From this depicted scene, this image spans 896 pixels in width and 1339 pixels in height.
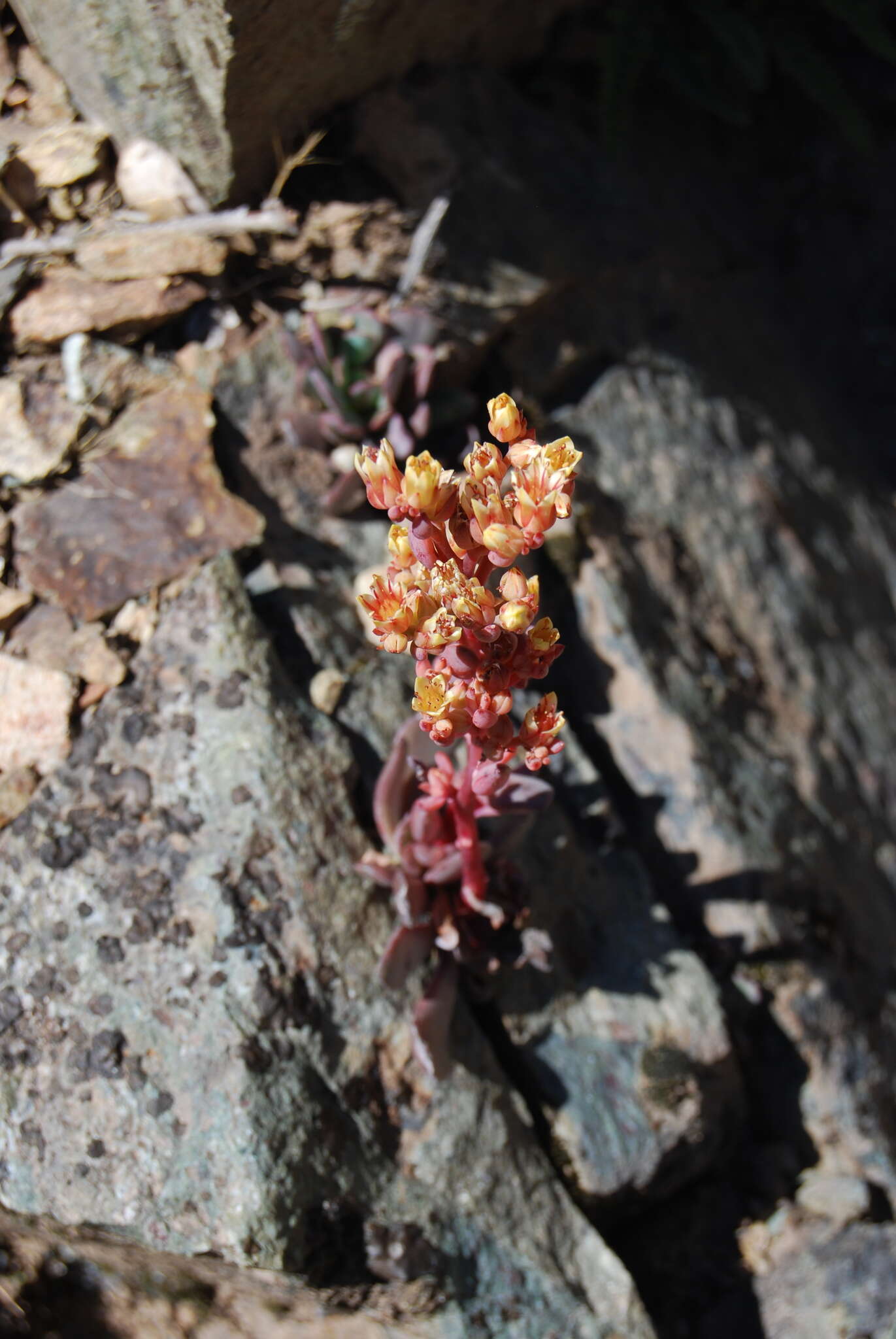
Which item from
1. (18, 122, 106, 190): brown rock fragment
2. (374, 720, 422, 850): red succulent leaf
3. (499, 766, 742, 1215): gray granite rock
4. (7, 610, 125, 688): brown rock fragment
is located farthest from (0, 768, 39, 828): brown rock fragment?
(18, 122, 106, 190): brown rock fragment

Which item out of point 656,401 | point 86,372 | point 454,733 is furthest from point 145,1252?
point 656,401

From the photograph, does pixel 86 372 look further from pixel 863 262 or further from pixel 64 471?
pixel 863 262

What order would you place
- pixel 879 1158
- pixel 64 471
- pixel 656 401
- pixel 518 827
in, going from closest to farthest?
pixel 518 827 < pixel 64 471 < pixel 879 1158 < pixel 656 401

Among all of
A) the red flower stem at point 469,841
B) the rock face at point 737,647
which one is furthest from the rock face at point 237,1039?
the rock face at point 737,647

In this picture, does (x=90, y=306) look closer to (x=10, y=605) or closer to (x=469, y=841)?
(x=10, y=605)

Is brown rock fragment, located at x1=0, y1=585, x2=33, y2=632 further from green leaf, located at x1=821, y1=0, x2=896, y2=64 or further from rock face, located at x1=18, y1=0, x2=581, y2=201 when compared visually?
green leaf, located at x1=821, y1=0, x2=896, y2=64

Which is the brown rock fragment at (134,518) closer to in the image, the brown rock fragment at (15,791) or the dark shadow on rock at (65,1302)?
the brown rock fragment at (15,791)
